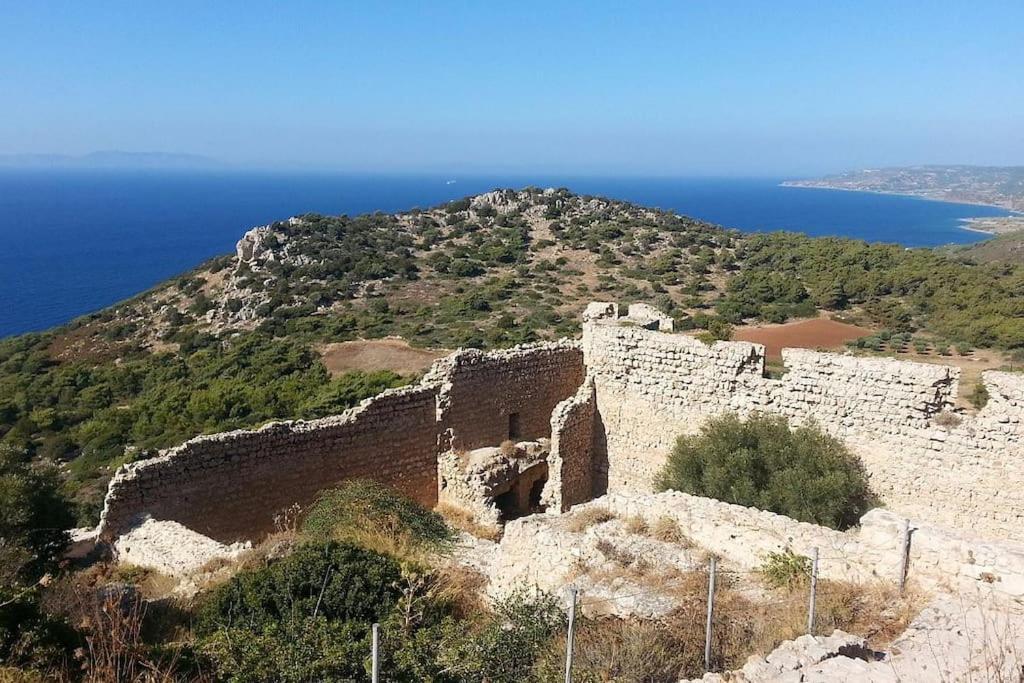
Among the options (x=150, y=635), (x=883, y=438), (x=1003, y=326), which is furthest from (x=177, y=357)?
(x=1003, y=326)

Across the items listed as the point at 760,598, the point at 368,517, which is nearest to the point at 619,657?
the point at 760,598

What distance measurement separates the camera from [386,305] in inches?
1299

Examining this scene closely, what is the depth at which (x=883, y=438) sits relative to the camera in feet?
29.7

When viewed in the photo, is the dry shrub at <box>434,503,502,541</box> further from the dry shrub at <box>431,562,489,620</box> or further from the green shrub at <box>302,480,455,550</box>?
the dry shrub at <box>431,562,489,620</box>

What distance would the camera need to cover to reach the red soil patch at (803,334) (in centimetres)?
2401

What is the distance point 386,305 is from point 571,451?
901 inches

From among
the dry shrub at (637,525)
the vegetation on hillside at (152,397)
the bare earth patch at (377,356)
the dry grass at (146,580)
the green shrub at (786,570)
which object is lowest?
the vegetation on hillside at (152,397)


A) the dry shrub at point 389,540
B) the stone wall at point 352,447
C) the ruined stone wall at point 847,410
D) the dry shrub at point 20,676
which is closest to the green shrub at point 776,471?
the ruined stone wall at point 847,410

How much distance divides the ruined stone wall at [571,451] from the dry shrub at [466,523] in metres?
1.11

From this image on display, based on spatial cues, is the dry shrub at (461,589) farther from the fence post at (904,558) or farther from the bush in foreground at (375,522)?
the fence post at (904,558)

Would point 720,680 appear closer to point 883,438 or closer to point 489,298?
point 883,438

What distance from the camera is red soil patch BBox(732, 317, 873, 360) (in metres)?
24.0

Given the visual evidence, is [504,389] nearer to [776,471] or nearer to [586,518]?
[586,518]

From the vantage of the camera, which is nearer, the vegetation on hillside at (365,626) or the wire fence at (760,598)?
the vegetation on hillside at (365,626)
